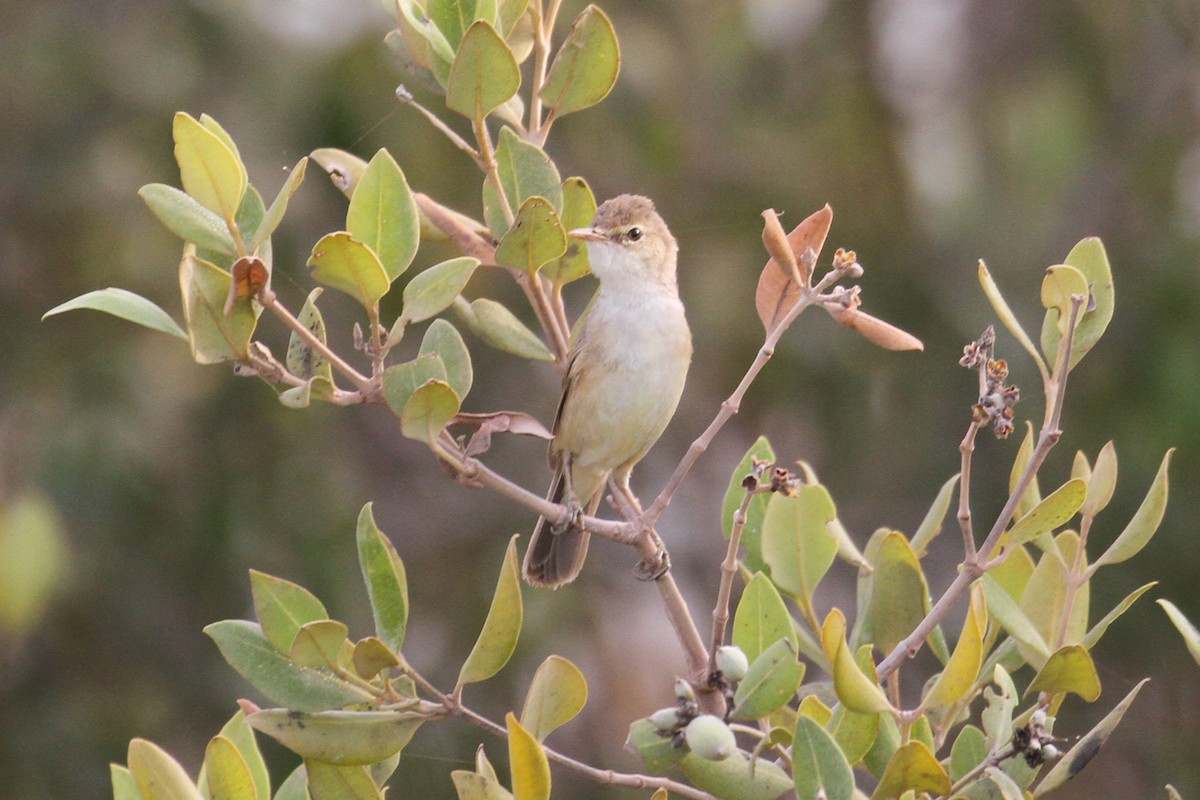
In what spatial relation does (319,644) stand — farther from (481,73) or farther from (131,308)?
(481,73)

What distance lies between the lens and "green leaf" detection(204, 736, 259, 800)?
2070 millimetres

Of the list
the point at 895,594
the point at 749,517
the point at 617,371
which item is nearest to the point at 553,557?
the point at 617,371

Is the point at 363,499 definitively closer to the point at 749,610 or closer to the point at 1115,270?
the point at 1115,270

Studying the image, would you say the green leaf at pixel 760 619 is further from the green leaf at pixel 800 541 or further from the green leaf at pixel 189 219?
the green leaf at pixel 189 219

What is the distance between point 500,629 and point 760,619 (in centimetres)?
42

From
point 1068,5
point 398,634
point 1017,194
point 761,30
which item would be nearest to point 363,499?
point 761,30

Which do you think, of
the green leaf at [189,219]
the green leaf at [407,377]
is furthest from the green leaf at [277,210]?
the green leaf at [407,377]

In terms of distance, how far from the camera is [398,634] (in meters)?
2.15

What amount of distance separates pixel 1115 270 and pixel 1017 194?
2.10 ft

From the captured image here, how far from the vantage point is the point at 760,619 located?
221cm

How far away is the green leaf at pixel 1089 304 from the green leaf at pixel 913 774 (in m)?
0.61

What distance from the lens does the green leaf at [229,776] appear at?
2070 mm

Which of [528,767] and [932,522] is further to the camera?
[932,522]

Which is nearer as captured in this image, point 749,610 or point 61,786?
point 749,610
